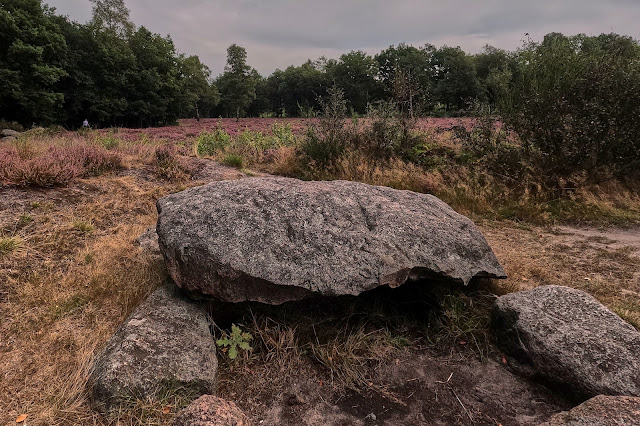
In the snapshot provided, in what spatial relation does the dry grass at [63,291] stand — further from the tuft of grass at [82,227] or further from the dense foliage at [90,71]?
the dense foliage at [90,71]

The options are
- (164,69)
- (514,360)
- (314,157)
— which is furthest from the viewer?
(164,69)

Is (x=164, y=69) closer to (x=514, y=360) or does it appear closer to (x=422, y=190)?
(x=422, y=190)

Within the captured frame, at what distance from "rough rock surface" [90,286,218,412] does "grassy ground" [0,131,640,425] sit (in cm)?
13

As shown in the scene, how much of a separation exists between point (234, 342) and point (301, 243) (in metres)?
1.10

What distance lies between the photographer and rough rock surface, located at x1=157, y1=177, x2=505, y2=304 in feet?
11.0

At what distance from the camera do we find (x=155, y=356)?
292 cm

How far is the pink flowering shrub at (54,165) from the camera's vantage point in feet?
19.1

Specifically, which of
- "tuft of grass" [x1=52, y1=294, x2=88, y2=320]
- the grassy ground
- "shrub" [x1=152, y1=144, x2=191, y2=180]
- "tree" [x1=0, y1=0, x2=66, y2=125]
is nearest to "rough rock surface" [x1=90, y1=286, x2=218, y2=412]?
the grassy ground

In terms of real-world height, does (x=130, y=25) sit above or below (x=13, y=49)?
above

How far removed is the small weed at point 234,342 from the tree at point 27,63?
30.0m

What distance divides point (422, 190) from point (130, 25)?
39683 millimetres

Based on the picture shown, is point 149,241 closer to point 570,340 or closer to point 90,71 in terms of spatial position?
point 570,340

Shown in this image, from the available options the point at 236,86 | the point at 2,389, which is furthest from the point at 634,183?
the point at 236,86

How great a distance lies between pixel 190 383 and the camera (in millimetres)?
2875
